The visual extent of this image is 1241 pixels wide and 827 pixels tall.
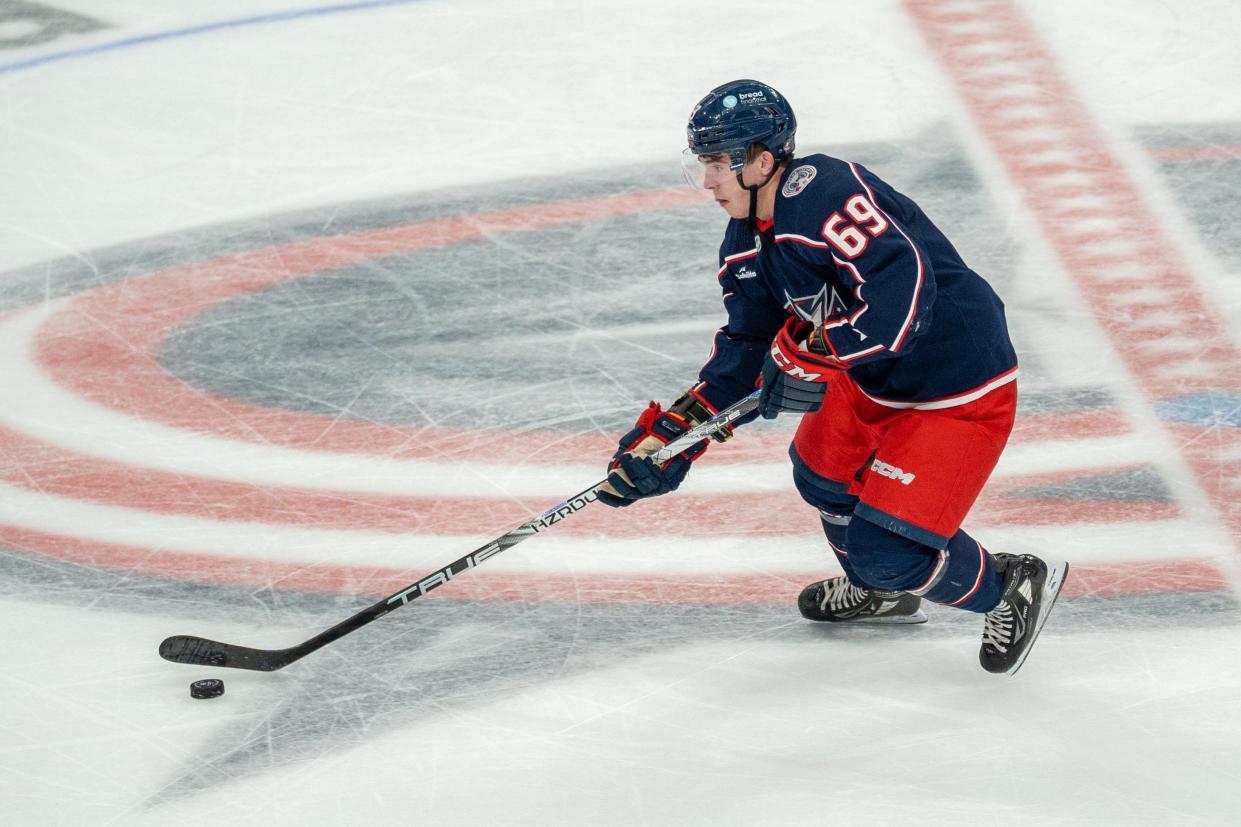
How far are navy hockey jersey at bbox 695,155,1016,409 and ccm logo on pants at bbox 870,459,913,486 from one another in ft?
0.39

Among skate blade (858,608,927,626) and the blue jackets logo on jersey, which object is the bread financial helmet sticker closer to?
the blue jackets logo on jersey

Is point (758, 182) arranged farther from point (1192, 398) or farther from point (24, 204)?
point (24, 204)

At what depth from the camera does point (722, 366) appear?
3.23 metres

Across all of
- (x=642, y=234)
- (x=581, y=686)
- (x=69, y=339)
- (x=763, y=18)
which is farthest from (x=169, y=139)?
(x=581, y=686)

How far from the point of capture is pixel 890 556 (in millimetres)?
2961

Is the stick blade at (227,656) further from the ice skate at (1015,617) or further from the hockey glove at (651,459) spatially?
the ice skate at (1015,617)

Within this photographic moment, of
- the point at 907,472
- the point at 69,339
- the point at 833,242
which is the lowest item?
the point at 69,339

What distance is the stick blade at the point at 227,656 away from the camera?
3191 mm

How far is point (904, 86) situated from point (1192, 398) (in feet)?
7.42

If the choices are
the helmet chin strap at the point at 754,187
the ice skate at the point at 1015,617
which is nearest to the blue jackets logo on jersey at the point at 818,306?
the helmet chin strap at the point at 754,187

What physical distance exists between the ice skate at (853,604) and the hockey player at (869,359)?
0.22 metres

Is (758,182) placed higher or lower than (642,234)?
higher

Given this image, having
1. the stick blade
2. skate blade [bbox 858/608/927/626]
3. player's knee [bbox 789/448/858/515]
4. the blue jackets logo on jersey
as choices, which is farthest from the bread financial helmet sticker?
the stick blade

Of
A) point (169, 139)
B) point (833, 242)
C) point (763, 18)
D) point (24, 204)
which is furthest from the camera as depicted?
point (763, 18)
